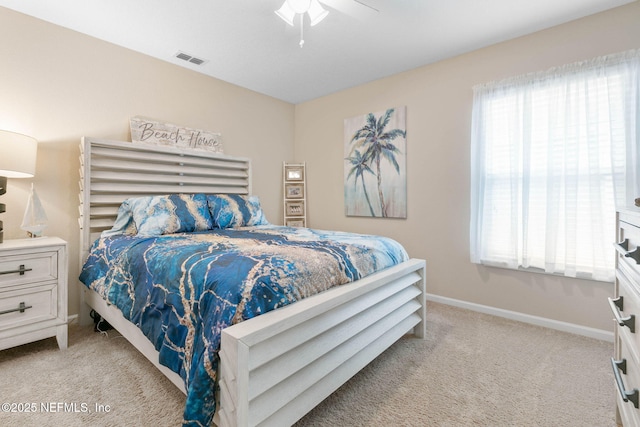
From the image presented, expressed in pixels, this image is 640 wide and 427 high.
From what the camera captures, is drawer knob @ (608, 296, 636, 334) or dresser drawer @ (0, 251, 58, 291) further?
dresser drawer @ (0, 251, 58, 291)

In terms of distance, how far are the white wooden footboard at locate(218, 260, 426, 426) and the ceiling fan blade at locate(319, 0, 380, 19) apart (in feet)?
5.99

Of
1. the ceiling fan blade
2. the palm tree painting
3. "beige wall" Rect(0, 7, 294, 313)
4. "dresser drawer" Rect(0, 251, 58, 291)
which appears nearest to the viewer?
"dresser drawer" Rect(0, 251, 58, 291)

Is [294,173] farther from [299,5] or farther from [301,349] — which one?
[301,349]

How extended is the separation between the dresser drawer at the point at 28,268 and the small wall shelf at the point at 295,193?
8.44 feet

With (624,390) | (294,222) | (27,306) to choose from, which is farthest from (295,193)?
(624,390)

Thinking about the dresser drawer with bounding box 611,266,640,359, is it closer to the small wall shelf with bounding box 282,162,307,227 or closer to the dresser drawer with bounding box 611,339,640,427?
the dresser drawer with bounding box 611,339,640,427

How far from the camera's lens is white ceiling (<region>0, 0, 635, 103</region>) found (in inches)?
85.8

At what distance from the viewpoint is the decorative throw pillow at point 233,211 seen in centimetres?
285

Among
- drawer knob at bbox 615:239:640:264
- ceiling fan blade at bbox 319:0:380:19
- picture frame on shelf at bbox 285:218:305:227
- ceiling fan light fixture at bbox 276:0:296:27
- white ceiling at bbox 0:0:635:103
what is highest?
white ceiling at bbox 0:0:635:103

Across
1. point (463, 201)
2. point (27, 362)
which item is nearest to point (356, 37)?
point (463, 201)

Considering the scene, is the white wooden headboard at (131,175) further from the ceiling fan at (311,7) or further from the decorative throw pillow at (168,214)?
the ceiling fan at (311,7)

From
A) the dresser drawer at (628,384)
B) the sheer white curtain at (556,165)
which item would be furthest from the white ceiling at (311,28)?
the dresser drawer at (628,384)

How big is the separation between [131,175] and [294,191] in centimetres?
203

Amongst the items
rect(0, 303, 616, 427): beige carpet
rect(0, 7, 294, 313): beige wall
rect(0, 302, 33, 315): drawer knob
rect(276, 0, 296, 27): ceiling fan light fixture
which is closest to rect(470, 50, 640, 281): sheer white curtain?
rect(0, 303, 616, 427): beige carpet
